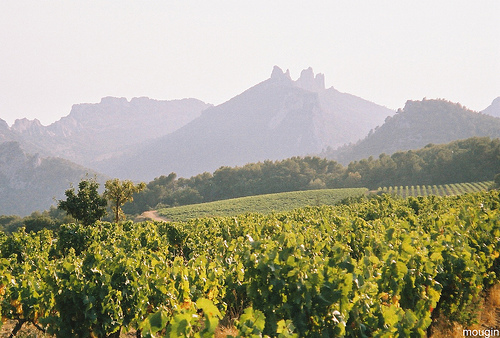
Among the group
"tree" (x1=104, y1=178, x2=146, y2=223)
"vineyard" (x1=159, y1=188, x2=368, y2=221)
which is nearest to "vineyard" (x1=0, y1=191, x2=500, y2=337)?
"tree" (x1=104, y1=178, x2=146, y2=223)

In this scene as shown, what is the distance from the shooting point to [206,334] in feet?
11.5

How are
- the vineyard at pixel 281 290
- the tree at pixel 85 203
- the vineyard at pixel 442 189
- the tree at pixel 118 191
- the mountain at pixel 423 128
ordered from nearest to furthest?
the vineyard at pixel 281 290 < the tree at pixel 85 203 < the tree at pixel 118 191 < the vineyard at pixel 442 189 < the mountain at pixel 423 128

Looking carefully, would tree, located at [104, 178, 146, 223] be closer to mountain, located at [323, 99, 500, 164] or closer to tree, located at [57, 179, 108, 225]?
tree, located at [57, 179, 108, 225]

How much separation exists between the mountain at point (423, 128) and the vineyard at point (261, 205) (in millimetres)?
108523

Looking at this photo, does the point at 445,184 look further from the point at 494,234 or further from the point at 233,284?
the point at 233,284

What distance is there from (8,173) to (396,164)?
198m

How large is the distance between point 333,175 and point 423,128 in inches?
3885

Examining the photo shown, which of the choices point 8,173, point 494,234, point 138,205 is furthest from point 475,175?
point 8,173

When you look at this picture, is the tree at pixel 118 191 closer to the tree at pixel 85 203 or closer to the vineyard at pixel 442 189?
the tree at pixel 85 203

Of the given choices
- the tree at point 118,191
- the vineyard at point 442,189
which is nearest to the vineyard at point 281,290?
the tree at point 118,191

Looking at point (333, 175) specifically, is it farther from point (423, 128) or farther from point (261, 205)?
point (423, 128)

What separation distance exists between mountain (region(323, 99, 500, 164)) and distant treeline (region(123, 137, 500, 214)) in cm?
7410

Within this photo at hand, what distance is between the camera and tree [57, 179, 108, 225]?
27188 mm

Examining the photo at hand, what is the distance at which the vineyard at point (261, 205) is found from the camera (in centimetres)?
6281
